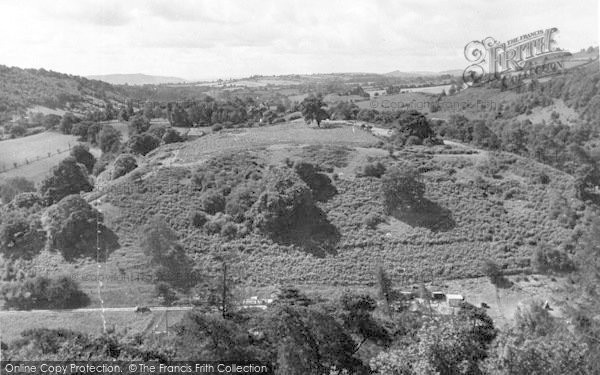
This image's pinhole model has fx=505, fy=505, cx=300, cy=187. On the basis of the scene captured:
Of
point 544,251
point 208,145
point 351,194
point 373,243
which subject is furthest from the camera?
point 208,145

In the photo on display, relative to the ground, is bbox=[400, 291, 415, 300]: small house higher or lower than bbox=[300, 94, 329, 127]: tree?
lower

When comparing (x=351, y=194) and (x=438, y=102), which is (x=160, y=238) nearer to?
(x=351, y=194)

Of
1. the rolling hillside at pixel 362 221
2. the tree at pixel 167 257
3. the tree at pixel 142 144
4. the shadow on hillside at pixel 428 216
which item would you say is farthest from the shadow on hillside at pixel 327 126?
the tree at pixel 167 257

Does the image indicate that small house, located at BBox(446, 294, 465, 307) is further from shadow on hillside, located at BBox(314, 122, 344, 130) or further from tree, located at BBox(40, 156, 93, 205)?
shadow on hillside, located at BBox(314, 122, 344, 130)

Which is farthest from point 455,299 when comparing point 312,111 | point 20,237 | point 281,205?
point 312,111

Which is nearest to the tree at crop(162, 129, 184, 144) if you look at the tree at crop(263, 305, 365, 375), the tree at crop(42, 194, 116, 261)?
the tree at crop(42, 194, 116, 261)

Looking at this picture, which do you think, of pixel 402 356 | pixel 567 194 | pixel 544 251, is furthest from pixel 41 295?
pixel 567 194

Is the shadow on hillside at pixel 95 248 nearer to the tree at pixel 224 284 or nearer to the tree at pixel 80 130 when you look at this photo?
the tree at pixel 224 284
